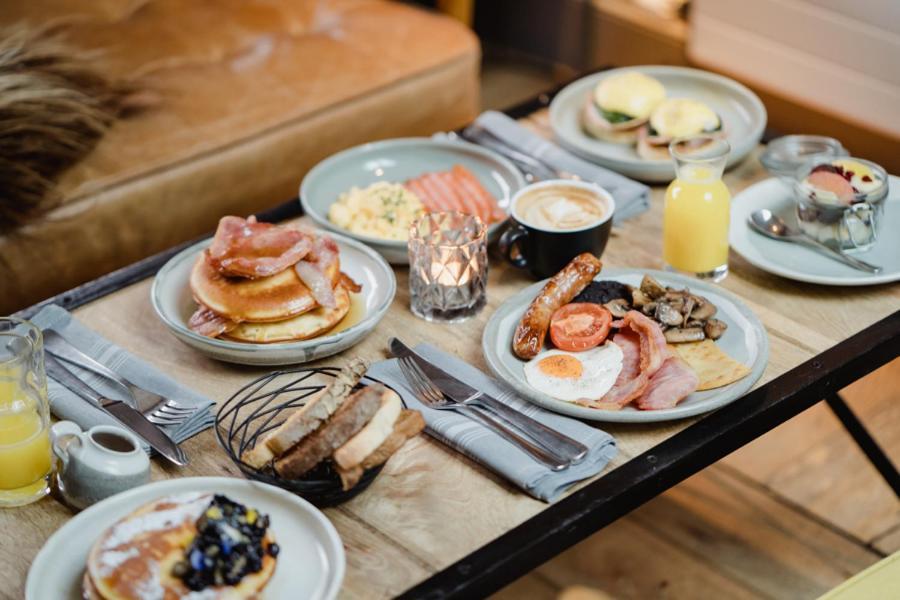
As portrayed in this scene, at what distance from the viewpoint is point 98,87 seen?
268 centimetres

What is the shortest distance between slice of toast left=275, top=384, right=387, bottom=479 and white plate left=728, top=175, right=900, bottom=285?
0.79 meters

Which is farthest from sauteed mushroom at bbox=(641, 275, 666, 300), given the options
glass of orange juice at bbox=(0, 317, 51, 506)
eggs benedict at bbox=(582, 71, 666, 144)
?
glass of orange juice at bbox=(0, 317, 51, 506)

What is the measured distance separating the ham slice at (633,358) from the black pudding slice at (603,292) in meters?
0.06

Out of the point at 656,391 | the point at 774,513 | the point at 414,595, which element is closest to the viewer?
the point at 414,595

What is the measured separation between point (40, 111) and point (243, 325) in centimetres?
112

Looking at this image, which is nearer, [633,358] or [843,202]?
[633,358]

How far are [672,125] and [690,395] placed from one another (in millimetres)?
770

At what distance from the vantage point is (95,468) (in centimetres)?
133

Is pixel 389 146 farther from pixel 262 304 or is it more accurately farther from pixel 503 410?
pixel 503 410

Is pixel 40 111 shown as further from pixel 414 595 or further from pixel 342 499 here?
pixel 414 595

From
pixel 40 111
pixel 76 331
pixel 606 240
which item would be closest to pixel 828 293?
pixel 606 240

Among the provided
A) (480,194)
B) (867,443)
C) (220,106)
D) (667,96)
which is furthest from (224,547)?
(220,106)

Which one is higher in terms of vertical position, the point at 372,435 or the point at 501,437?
the point at 372,435

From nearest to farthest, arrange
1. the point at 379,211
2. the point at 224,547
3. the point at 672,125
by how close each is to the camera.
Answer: the point at 224,547 < the point at 379,211 < the point at 672,125
